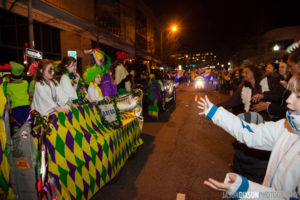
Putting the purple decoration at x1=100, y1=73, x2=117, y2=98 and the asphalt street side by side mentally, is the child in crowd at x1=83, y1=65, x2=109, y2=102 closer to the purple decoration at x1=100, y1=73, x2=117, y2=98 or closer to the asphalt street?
the purple decoration at x1=100, y1=73, x2=117, y2=98

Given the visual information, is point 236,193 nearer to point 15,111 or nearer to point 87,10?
point 15,111

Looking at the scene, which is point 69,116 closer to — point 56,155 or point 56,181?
point 56,155

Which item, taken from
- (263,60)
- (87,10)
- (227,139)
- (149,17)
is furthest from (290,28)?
(227,139)

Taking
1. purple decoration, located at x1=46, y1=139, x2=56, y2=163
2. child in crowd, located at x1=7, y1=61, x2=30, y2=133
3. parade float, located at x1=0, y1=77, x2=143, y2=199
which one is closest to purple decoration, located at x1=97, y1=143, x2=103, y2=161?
parade float, located at x1=0, y1=77, x2=143, y2=199

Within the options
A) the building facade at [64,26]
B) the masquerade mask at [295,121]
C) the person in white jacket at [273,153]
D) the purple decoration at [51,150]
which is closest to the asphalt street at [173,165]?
the purple decoration at [51,150]

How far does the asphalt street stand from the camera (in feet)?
10.7

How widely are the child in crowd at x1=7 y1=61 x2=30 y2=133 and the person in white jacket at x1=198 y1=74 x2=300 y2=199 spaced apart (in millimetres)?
4575

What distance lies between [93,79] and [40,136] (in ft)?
7.90

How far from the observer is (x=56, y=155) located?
2225mm

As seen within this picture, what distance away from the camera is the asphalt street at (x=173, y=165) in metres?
3.27

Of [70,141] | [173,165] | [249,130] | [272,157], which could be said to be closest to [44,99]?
[70,141]

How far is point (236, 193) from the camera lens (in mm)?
1328

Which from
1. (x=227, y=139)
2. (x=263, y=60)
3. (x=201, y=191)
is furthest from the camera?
(x=263, y=60)

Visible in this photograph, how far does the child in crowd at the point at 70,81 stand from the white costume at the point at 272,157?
286cm
